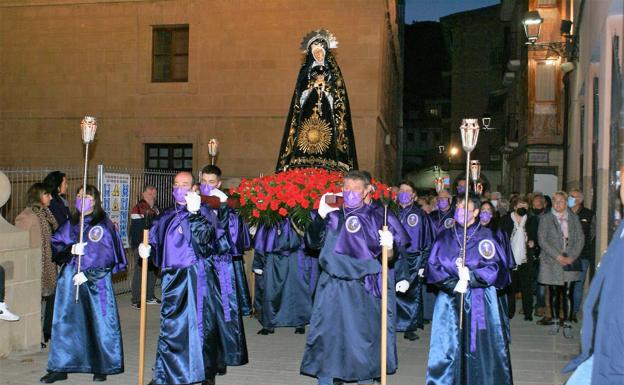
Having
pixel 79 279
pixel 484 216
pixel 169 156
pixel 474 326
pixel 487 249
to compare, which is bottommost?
pixel 474 326

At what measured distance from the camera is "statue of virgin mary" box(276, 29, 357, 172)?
11031 mm

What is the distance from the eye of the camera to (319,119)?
36.4 feet

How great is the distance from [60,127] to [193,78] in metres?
4.48

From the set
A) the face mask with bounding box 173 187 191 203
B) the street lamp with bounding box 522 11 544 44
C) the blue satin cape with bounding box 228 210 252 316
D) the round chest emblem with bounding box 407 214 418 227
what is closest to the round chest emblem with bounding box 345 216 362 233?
the face mask with bounding box 173 187 191 203

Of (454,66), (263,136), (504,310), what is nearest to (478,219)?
(504,310)

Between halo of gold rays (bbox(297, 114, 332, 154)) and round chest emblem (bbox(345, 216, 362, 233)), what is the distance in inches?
176

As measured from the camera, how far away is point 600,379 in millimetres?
4027

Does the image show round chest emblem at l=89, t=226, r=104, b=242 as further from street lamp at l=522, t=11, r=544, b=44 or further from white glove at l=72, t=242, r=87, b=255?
street lamp at l=522, t=11, r=544, b=44

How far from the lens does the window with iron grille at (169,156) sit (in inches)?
818

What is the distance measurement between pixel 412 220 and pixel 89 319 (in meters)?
5.05

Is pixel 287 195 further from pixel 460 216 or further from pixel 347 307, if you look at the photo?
pixel 460 216

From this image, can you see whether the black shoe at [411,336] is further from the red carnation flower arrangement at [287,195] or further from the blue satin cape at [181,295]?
the blue satin cape at [181,295]

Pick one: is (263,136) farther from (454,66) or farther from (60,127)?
(454,66)

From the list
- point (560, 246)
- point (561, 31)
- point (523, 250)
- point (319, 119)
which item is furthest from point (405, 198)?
point (561, 31)
